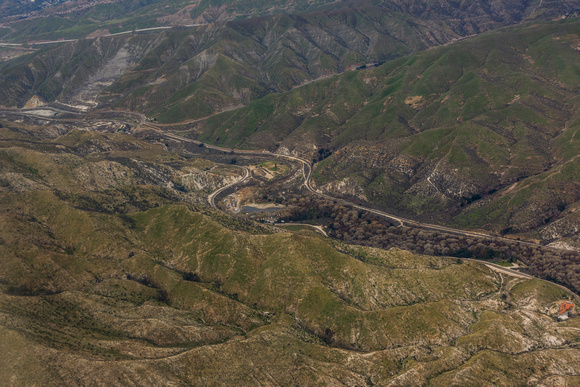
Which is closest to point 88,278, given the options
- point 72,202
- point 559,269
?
point 72,202

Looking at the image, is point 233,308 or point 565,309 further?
point 565,309

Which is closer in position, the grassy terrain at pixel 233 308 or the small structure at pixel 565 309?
the grassy terrain at pixel 233 308

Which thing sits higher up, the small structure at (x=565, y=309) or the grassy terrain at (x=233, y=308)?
the grassy terrain at (x=233, y=308)

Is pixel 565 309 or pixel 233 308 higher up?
pixel 233 308

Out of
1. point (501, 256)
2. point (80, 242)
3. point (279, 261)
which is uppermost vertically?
point (80, 242)

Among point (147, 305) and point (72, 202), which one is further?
point (72, 202)

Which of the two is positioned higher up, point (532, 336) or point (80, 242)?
point (80, 242)

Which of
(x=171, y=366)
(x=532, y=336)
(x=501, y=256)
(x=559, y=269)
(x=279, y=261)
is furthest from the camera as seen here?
(x=501, y=256)

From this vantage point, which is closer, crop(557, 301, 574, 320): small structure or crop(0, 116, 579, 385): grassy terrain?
crop(0, 116, 579, 385): grassy terrain

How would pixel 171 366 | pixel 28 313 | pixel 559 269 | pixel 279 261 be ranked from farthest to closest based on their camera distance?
pixel 559 269 < pixel 279 261 < pixel 28 313 < pixel 171 366

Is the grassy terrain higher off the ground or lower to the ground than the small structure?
higher

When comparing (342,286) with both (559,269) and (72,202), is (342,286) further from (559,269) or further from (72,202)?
(72,202)
